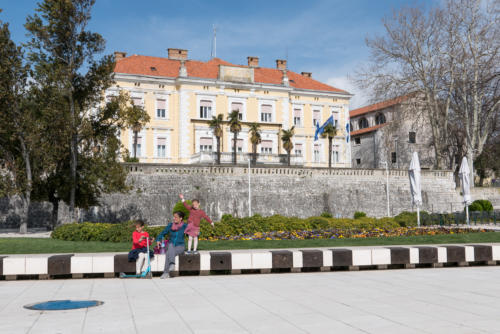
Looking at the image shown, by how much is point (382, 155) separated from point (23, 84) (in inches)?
1688

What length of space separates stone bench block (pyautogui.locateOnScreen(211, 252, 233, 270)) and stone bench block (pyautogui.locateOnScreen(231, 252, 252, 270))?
97mm

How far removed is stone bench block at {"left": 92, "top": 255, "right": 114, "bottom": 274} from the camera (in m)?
11.0

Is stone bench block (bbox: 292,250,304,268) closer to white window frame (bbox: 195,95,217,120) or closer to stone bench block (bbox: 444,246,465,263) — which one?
stone bench block (bbox: 444,246,465,263)

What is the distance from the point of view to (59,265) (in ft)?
35.6

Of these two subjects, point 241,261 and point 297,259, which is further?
point 297,259

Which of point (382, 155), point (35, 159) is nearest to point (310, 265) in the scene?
point (35, 159)

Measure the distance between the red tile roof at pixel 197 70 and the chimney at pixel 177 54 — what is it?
3.32ft

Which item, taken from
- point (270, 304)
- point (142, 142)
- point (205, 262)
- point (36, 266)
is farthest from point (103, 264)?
point (142, 142)

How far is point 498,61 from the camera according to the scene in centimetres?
3788

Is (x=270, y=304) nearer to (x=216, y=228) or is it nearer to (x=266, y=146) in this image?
(x=216, y=228)

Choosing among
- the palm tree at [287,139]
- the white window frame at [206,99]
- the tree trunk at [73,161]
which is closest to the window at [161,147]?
the white window frame at [206,99]

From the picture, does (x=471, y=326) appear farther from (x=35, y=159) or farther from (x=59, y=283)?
(x=35, y=159)

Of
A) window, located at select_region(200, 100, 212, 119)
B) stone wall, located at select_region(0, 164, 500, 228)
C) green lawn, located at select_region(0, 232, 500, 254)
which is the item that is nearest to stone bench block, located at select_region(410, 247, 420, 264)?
green lawn, located at select_region(0, 232, 500, 254)

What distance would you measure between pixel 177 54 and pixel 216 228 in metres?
36.7
